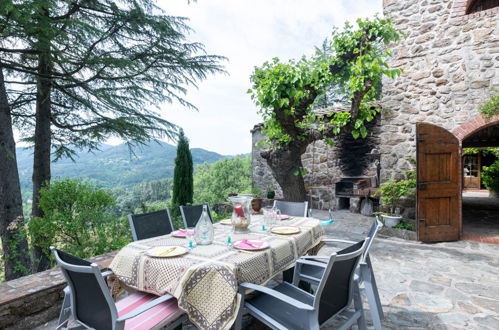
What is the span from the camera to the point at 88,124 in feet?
18.4

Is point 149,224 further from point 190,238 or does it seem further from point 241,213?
point 241,213

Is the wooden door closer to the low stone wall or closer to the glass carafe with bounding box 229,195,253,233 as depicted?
the glass carafe with bounding box 229,195,253,233

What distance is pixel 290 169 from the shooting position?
16.3 feet

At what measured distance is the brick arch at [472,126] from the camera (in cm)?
475

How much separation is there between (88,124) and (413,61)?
6.58 meters

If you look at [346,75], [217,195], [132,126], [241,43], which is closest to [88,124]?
[132,126]

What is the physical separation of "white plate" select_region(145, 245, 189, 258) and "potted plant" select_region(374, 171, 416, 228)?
15.1 feet

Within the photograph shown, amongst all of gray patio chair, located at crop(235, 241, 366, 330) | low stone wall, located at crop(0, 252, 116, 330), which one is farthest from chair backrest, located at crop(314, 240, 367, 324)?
low stone wall, located at crop(0, 252, 116, 330)

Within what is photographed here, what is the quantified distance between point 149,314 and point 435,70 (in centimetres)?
606

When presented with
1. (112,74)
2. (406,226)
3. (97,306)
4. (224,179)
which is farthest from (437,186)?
(224,179)

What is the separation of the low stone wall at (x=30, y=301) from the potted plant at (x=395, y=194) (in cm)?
515

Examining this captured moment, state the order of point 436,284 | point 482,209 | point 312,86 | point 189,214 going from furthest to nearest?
point 482,209 → point 312,86 → point 436,284 → point 189,214

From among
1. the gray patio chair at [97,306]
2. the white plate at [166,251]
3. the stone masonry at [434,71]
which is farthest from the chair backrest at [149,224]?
the stone masonry at [434,71]

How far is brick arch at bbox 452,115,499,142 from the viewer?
4.75 m
